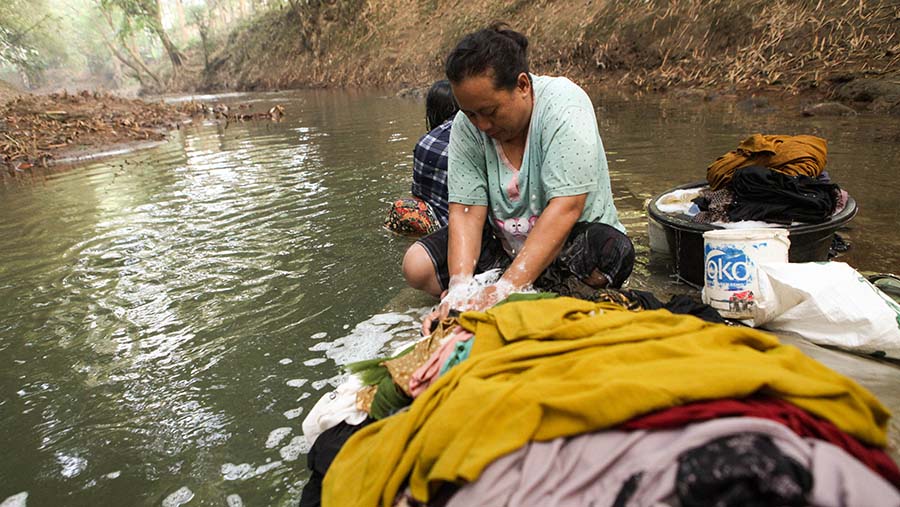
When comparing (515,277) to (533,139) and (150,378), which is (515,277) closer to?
(533,139)

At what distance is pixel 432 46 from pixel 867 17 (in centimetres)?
1565

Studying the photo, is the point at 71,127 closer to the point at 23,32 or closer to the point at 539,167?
the point at 539,167

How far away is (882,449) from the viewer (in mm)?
1034

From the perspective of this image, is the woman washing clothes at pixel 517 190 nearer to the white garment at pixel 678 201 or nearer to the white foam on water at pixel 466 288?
the white foam on water at pixel 466 288

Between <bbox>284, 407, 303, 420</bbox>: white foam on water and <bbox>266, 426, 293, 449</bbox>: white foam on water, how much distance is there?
7 cm

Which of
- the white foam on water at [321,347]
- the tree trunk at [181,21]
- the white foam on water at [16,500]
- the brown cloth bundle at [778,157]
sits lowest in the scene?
the white foam on water at [16,500]

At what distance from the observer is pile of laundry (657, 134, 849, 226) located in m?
2.56

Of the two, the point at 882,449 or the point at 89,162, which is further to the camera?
the point at 89,162

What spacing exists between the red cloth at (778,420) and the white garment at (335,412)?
91 cm

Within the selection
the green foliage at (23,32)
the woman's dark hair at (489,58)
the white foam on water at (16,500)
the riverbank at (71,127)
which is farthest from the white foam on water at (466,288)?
the green foliage at (23,32)

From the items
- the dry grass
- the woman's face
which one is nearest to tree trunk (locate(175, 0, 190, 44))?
the dry grass

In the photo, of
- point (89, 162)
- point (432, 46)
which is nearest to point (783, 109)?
point (89, 162)

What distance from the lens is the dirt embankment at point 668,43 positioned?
27.1 feet

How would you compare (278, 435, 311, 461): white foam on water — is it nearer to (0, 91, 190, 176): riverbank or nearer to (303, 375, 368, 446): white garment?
(303, 375, 368, 446): white garment
